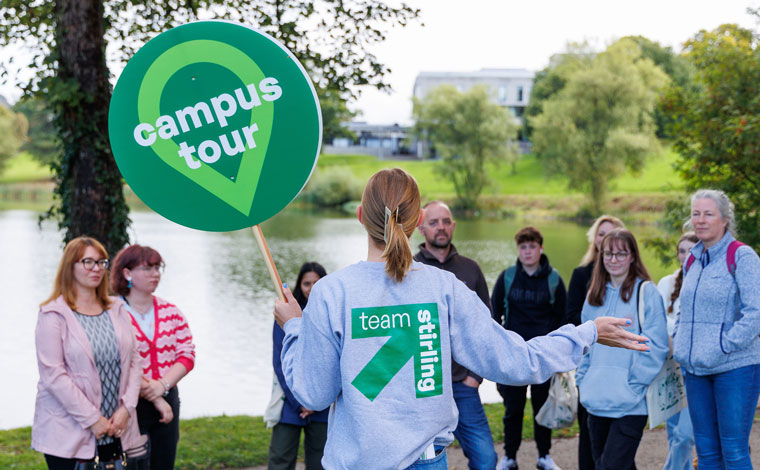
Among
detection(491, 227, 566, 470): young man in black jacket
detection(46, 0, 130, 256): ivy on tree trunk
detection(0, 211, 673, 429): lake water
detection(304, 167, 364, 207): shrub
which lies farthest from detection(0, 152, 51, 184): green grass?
detection(491, 227, 566, 470): young man in black jacket

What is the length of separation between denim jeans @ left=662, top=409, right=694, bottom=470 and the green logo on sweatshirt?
3.55 meters

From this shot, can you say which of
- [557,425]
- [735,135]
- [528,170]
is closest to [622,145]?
[528,170]

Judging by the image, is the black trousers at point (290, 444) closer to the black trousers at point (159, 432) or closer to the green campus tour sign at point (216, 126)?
the black trousers at point (159, 432)

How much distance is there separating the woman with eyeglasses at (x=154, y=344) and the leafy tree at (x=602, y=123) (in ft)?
134

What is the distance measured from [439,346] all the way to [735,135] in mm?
7812

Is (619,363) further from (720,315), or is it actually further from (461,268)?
(461,268)

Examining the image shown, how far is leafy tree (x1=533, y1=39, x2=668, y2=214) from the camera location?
43.2 m

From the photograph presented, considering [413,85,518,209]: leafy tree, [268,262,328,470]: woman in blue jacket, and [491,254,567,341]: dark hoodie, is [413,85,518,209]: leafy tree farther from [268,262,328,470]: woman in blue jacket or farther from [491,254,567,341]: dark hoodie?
[268,262,328,470]: woman in blue jacket

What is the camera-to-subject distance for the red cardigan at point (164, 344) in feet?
14.6

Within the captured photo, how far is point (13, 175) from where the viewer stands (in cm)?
7438

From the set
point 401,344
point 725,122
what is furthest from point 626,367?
point 725,122

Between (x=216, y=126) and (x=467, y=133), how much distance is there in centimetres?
4953

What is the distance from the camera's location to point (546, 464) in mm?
5629

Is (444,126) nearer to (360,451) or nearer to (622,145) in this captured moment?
(622,145)
